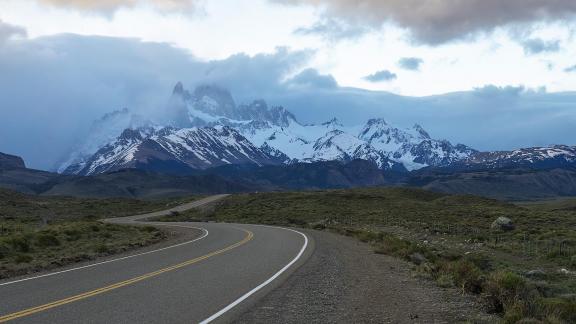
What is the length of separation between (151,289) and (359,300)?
5.46 meters

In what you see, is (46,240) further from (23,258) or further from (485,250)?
(485,250)

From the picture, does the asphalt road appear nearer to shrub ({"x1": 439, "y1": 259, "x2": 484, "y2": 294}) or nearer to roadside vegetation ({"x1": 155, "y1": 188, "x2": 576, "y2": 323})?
shrub ({"x1": 439, "y1": 259, "x2": 484, "y2": 294})

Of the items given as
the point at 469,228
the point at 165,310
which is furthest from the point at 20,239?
the point at 469,228

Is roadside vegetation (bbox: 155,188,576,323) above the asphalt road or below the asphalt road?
below

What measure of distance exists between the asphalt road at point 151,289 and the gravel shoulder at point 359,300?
1.98ft

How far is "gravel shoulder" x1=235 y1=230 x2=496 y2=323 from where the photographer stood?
12703mm

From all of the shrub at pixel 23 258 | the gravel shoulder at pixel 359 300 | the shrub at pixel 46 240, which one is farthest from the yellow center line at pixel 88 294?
the shrub at pixel 46 240

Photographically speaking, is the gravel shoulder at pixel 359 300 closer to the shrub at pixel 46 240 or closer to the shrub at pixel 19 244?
the shrub at pixel 19 244

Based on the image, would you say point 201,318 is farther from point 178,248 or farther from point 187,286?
point 178,248

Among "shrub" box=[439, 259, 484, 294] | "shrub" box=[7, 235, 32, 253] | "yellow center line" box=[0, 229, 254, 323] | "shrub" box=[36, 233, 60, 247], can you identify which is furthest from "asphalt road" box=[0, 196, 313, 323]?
"shrub" box=[36, 233, 60, 247]

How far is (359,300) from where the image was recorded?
49.2 ft

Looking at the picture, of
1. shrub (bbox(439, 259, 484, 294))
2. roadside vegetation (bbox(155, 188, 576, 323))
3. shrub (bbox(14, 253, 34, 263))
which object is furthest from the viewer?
shrub (bbox(14, 253, 34, 263))

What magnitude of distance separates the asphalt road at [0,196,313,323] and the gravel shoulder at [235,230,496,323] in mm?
605

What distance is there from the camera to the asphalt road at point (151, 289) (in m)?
12.2
